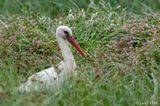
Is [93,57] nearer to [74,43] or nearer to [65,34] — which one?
[74,43]

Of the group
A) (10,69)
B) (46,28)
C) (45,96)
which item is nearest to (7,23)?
(46,28)

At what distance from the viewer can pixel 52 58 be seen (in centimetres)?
909

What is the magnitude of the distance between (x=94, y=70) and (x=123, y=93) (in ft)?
2.50

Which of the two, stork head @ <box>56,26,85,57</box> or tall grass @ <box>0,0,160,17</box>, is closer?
stork head @ <box>56,26,85,57</box>

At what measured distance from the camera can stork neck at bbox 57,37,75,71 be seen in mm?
8392

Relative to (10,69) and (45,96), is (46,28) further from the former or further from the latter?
(45,96)

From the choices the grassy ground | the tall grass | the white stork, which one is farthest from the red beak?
the tall grass

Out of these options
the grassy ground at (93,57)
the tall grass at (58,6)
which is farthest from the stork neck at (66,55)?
the tall grass at (58,6)

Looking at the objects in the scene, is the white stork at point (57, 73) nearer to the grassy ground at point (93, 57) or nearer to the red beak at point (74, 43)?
the red beak at point (74, 43)

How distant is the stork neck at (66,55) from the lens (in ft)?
27.5

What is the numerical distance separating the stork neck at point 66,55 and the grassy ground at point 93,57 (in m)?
0.11

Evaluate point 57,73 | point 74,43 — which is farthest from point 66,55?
point 57,73

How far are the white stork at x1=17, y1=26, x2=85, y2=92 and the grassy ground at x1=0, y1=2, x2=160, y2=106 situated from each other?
13cm

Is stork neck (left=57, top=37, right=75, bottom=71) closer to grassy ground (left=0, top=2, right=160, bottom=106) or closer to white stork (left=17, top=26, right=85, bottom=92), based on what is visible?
white stork (left=17, top=26, right=85, bottom=92)
